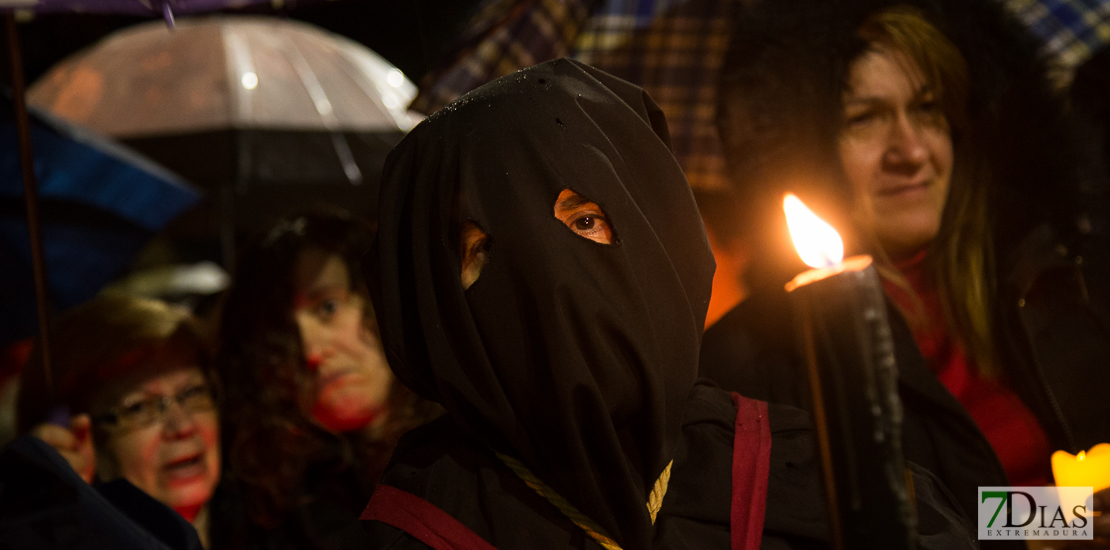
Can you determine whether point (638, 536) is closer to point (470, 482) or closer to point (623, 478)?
point (623, 478)

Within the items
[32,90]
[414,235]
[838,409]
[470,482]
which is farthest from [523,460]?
[32,90]

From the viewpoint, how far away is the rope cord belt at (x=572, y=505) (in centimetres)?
143

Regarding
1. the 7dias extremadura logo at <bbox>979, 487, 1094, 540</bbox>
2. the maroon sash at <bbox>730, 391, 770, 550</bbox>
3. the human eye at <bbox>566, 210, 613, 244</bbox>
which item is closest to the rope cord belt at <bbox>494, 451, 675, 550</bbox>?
the maroon sash at <bbox>730, 391, 770, 550</bbox>

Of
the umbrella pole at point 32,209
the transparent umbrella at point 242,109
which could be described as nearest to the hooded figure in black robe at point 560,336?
Result: the umbrella pole at point 32,209

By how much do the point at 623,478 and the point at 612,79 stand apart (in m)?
0.74

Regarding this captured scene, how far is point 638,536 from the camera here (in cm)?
138

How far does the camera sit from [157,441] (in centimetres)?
282

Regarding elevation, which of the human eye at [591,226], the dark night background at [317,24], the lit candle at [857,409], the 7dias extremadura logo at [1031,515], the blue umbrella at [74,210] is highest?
the dark night background at [317,24]

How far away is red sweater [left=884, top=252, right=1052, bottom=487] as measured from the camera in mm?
1997

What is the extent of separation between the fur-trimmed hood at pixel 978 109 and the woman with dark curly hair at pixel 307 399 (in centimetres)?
147

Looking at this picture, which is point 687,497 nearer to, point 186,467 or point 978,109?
point 978,109

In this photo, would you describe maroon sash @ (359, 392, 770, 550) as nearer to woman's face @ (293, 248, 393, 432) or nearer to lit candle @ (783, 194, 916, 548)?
lit candle @ (783, 194, 916, 548)

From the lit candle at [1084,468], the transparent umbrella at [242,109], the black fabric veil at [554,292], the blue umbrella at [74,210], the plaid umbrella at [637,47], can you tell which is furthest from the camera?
the transparent umbrella at [242,109]

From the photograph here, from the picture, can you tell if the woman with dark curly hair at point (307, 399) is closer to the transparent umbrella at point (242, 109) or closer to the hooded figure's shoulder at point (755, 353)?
the hooded figure's shoulder at point (755, 353)
